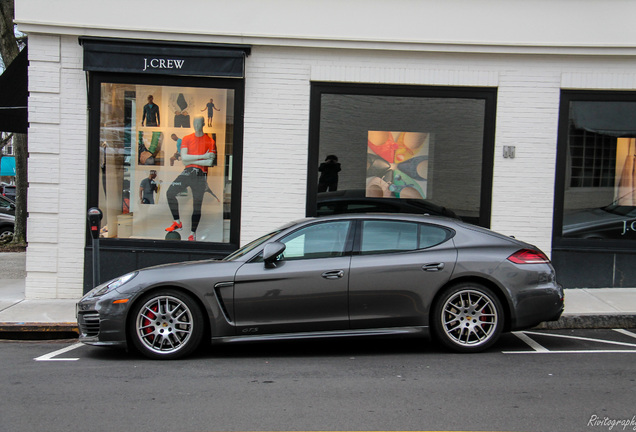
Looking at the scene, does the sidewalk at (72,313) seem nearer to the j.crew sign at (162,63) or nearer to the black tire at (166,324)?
the black tire at (166,324)

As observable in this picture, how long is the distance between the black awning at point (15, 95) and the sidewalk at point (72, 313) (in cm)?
272

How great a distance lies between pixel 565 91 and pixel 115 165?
707 centimetres

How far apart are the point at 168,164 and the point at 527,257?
600 centimetres

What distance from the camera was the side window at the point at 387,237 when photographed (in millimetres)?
6738

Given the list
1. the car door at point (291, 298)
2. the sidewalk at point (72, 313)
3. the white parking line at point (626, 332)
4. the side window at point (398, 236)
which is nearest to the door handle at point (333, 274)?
the car door at point (291, 298)

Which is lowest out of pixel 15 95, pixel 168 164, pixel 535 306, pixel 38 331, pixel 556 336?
pixel 38 331

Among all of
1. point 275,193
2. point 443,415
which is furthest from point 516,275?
point 275,193

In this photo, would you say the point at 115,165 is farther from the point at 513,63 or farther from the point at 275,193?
the point at 513,63

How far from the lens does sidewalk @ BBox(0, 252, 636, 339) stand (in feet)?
27.3

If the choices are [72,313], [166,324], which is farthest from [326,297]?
[72,313]

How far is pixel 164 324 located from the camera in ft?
21.3

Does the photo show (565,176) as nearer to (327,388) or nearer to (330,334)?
(330,334)

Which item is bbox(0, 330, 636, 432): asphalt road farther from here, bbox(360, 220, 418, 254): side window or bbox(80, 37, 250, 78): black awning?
bbox(80, 37, 250, 78): black awning

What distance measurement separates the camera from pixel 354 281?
649cm
